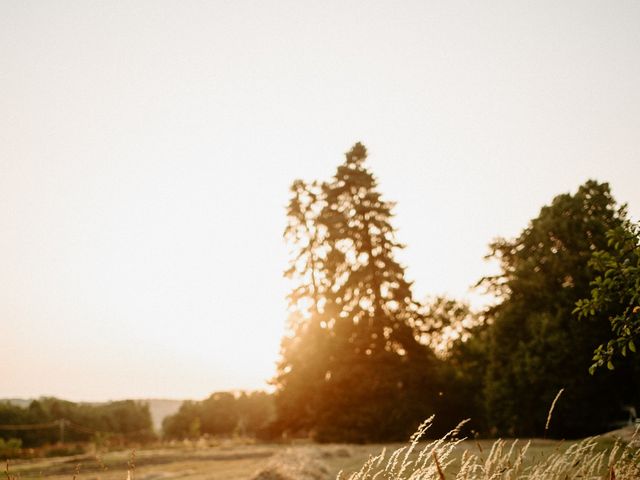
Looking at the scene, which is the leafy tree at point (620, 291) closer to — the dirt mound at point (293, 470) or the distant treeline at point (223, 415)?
the dirt mound at point (293, 470)

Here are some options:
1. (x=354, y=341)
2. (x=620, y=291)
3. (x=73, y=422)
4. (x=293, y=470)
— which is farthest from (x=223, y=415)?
(x=620, y=291)

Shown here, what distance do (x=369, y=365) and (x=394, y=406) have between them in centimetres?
254

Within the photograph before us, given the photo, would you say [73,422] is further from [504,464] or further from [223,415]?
[504,464]

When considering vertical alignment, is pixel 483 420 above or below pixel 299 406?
below

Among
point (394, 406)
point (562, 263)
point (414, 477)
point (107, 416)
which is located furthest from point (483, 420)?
point (107, 416)

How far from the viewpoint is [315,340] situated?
2720cm

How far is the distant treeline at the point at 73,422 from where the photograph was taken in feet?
196

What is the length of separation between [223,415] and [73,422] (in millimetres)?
24027

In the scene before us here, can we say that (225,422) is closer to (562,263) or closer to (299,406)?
(299,406)

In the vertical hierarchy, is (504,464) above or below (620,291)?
below

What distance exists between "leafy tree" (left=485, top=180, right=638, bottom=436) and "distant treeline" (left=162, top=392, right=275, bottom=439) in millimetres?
63820

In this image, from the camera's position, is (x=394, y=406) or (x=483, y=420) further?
(x=483, y=420)

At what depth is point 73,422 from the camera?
7025 centimetres

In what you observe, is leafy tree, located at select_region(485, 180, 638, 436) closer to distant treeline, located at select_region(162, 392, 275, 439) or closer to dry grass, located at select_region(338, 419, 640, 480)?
dry grass, located at select_region(338, 419, 640, 480)
